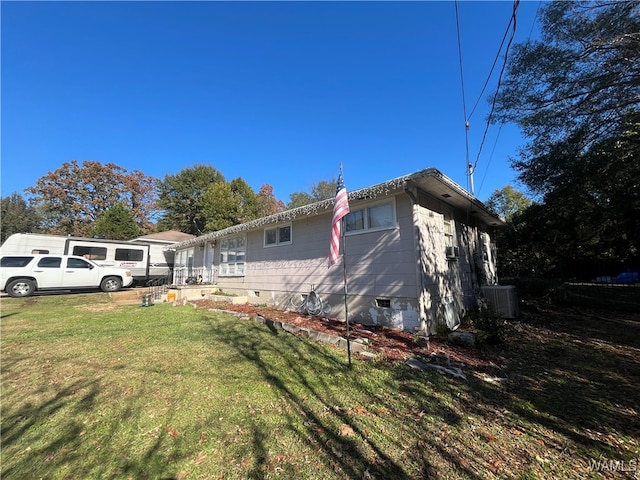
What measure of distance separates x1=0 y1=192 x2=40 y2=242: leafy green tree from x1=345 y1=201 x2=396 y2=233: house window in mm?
44133

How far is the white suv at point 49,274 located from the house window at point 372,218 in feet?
40.4

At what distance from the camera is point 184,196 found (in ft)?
105

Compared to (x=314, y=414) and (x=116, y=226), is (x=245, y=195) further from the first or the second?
(x=314, y=414)

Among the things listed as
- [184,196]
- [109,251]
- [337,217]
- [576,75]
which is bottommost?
[337,217]

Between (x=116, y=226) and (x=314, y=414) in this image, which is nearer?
(x=314, y=414)

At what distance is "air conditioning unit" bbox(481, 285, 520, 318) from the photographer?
304 inches

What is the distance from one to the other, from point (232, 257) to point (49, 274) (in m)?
7.46

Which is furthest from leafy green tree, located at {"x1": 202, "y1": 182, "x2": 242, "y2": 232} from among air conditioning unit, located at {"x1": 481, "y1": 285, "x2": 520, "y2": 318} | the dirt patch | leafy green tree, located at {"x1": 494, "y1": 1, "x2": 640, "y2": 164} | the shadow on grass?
leafy green tree, located at {"x1": 494, "y1": 1, "x2": 640, "y2": 164}

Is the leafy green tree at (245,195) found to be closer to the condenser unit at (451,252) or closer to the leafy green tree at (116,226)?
the leafy green tree at (116,226)

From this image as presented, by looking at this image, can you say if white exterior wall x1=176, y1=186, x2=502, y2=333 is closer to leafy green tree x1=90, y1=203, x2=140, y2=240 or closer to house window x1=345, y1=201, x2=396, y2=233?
house window x1=345, y1=201, x2=396, y2=233

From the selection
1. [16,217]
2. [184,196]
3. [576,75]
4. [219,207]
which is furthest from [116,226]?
[576,75]

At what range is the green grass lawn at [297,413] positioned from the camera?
7.27 ft

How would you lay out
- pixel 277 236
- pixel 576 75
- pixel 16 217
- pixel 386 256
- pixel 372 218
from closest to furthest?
pixel 386 256 → pixel 372 218 → pixel 576 75 → pixel 277 236 → pixel 16 217

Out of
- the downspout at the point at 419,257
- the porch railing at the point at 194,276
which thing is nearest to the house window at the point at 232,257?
the porch railing at the point at 194,276
